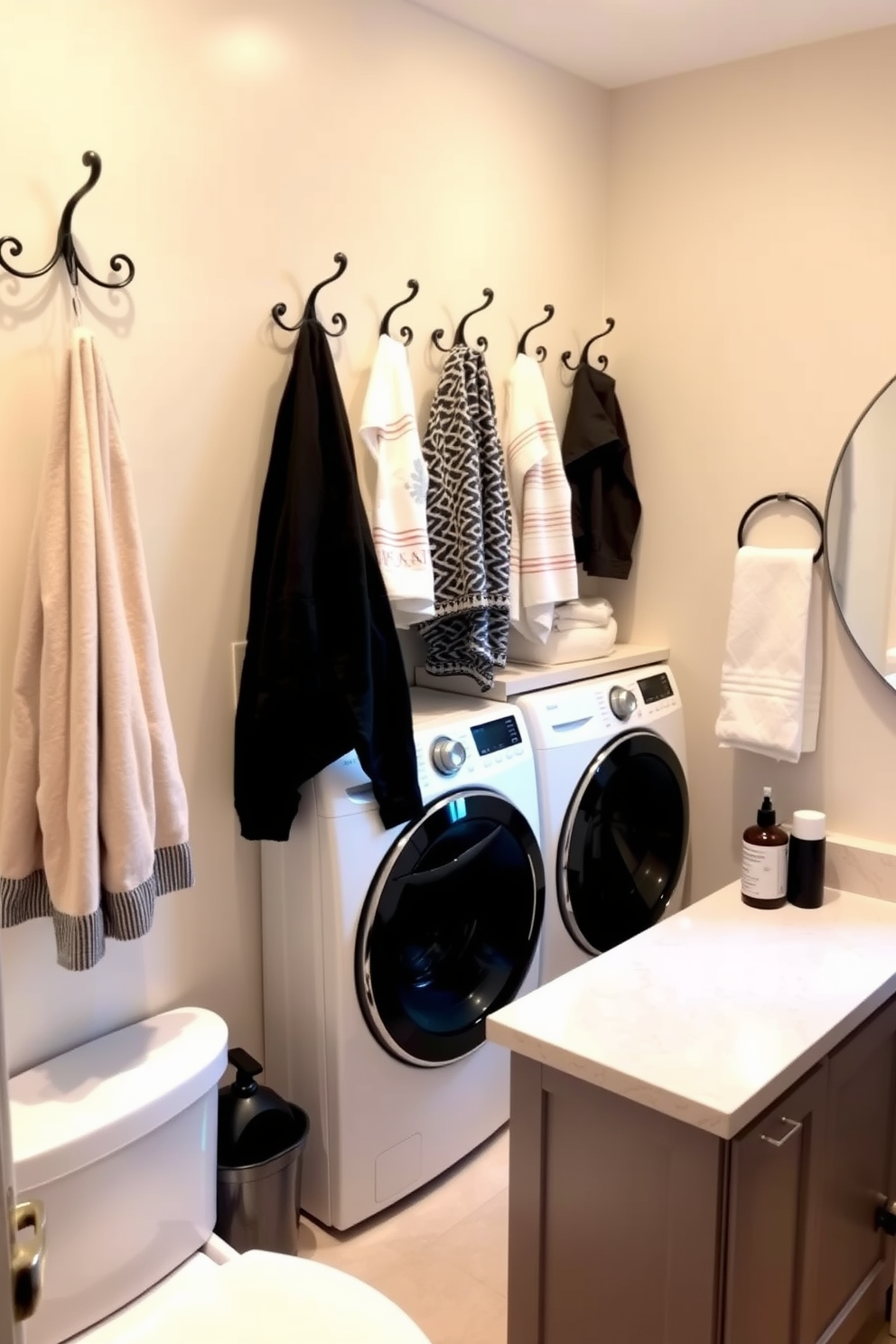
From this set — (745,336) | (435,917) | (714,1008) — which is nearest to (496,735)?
(435,917)

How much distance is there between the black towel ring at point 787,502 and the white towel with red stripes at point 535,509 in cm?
40

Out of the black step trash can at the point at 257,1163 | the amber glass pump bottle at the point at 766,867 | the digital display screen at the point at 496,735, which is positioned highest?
the digital display screen at the point at 496,735

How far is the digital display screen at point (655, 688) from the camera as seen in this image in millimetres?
2514

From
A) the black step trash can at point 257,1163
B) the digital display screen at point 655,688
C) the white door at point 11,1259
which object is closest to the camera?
the white door at point 11,1259

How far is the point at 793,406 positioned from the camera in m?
2.34

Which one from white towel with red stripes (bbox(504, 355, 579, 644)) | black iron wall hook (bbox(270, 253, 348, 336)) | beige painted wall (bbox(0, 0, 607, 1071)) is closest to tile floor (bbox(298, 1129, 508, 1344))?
beige painted wall (bbox(0, 0, 607, 1071))

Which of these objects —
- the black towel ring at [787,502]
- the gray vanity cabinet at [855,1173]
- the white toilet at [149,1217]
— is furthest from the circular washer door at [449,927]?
the black towel ring at [787,502]

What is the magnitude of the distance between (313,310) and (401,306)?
246mm

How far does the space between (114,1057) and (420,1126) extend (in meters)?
0.69

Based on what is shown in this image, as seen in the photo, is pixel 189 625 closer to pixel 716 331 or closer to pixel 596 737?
pixel 596 737

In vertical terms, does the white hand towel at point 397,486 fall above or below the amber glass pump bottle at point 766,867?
above

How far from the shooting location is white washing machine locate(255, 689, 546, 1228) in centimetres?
193

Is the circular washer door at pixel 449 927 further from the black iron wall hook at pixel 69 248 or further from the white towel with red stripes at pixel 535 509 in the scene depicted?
the black iron wall hook at pixel 69 248

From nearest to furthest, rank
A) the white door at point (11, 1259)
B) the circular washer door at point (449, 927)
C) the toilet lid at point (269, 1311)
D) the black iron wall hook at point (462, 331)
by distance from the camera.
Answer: the white door at point (11, 1259) → the toilet lid at point (269, 1311) → the circular washer door at point (449, 927) → the black iron wall hook at point (462, 331)
